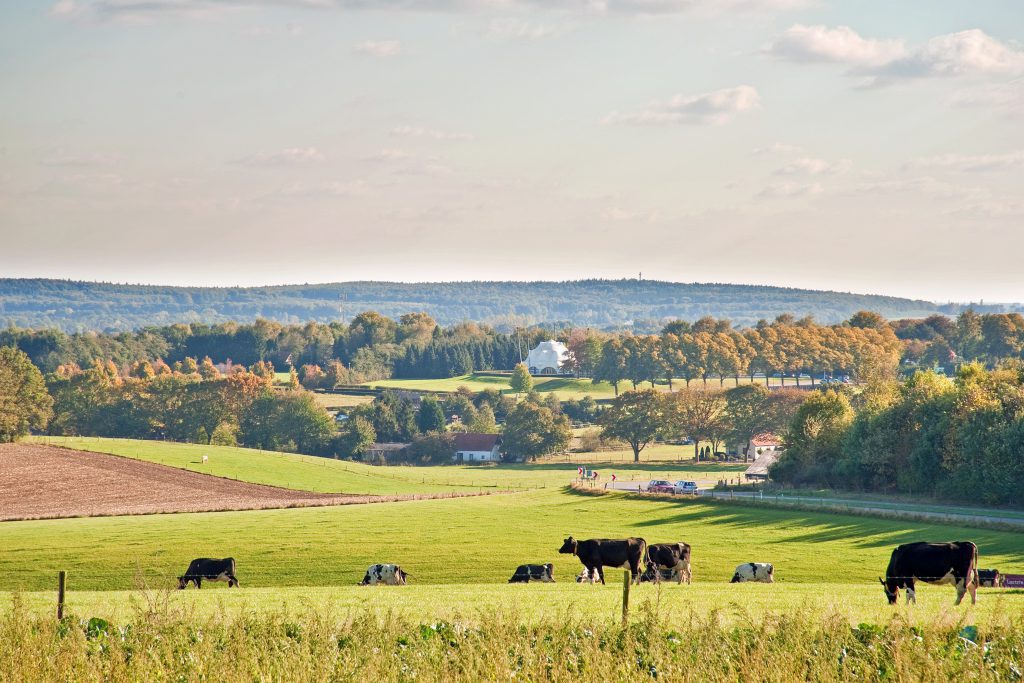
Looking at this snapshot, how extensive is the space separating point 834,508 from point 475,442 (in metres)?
69.4

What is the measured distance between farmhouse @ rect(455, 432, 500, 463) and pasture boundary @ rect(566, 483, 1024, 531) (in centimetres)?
4991

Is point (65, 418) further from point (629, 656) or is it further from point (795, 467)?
point (629, 656)

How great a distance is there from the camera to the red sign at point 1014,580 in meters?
38.2

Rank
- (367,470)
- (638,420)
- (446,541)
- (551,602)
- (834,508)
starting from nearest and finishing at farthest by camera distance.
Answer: (551,602), (446,541), (834,508), (367,470), (638,420)

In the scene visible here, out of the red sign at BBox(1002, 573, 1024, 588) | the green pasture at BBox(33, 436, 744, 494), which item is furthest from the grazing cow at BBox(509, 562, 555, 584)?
the green pasture at BBox(33, 436, 744, 494)

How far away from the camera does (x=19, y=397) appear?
104312mm

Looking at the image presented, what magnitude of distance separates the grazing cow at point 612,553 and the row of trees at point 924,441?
33.8 metres

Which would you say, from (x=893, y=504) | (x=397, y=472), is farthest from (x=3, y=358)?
(x=893, y=504)

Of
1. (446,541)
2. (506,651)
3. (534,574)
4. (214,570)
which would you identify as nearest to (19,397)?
(446,541)

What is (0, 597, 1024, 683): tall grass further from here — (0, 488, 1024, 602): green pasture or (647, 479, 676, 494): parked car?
(647, 479, 676, 494): parked car

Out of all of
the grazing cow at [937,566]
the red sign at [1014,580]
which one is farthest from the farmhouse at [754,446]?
the grazing cow at [937,566]

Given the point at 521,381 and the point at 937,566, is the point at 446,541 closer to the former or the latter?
Answer: the point at 937,566

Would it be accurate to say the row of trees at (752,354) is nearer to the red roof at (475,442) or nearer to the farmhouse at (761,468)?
the red roof at (475,442)

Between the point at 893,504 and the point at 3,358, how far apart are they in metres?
83.8
